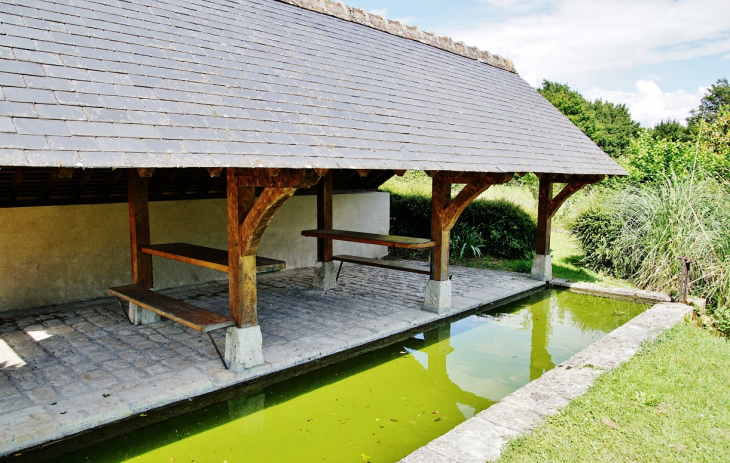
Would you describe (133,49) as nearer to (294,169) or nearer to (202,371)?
(294,169)

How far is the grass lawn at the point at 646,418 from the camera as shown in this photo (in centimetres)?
280

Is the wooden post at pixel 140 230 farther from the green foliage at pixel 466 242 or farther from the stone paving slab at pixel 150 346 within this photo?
the green foliage at pixel 466 242

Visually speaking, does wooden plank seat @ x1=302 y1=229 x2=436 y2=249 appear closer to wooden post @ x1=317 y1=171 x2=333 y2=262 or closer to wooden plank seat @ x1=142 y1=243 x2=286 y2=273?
wooden post @ x1=317 y1=171 x2=333 y2=262

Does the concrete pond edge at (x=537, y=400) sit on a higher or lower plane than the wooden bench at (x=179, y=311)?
lower

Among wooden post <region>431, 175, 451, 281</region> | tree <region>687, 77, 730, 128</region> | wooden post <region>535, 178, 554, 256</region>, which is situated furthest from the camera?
tree <region>687, 77, 730, 128</region>

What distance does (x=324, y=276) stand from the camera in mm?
7047

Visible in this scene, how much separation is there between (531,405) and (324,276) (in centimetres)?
A: 415

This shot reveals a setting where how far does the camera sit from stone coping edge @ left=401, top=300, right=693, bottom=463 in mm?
2734

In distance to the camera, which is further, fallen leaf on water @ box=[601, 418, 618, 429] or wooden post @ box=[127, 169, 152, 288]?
wooden post @ box=[127, 169, 152, 288]

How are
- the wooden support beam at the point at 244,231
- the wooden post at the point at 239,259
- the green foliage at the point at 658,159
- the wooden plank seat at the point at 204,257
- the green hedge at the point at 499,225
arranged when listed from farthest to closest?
1. the green foliage at the point at 658,159
2. the green hedge at the point at 499,225
3. the wooden plank seat at the point at 204,257
4. the wooden post at the point at 239,259
5. the wooden support beam at the point at 244,231

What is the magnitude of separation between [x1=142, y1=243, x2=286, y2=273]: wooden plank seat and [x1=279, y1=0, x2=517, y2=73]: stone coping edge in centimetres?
378

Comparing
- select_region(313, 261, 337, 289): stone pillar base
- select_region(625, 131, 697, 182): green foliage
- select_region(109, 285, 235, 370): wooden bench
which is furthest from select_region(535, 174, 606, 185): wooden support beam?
select_region(109, 285, 235, 370): wooden bench

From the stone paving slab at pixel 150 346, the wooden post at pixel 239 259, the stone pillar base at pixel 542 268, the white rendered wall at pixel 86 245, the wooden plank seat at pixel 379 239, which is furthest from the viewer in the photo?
the stone pillar base at pixel 542 268

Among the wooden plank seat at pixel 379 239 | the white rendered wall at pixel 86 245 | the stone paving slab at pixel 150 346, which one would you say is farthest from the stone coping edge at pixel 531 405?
the white rendered wall at pixel 86 245
